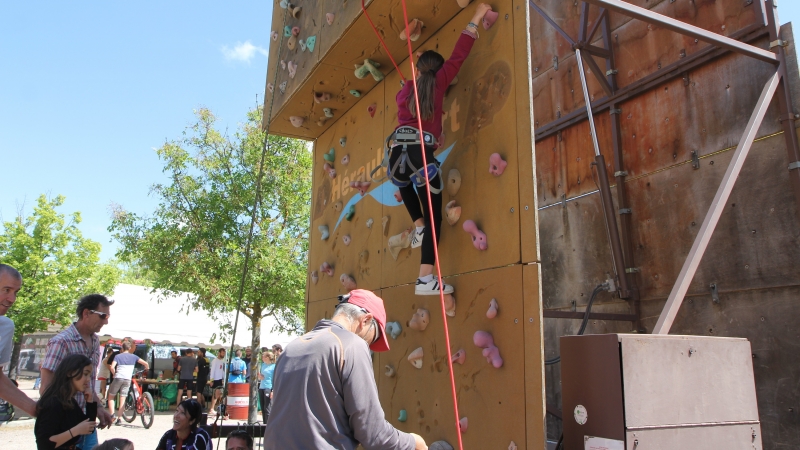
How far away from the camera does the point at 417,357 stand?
4.23 m

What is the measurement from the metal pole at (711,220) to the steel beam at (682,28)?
195 mm

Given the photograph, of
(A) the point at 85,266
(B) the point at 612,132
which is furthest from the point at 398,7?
(A) the point at 85,266

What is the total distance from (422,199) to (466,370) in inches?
49.2

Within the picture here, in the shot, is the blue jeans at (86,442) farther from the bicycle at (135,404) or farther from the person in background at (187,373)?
the person in background at (187,373)

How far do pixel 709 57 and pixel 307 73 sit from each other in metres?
3.46

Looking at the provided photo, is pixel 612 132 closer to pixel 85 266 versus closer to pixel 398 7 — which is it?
pixel 398 7

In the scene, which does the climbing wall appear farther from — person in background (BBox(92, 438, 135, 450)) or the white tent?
the white tent

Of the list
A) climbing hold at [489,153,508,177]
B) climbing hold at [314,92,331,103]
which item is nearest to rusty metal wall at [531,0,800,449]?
climbing hold at [489,153,508,177]

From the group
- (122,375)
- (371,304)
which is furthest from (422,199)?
(122,375)

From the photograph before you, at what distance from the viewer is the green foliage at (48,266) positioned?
23375mm

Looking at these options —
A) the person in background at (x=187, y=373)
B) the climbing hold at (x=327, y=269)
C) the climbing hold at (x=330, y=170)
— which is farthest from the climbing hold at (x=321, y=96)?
the person in background at (x=187, y=373)

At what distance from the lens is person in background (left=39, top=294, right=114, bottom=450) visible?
4523mm

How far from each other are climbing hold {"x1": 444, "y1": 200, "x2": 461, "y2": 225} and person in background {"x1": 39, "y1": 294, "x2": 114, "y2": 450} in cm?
287

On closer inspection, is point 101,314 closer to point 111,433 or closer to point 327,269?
point 327,269
